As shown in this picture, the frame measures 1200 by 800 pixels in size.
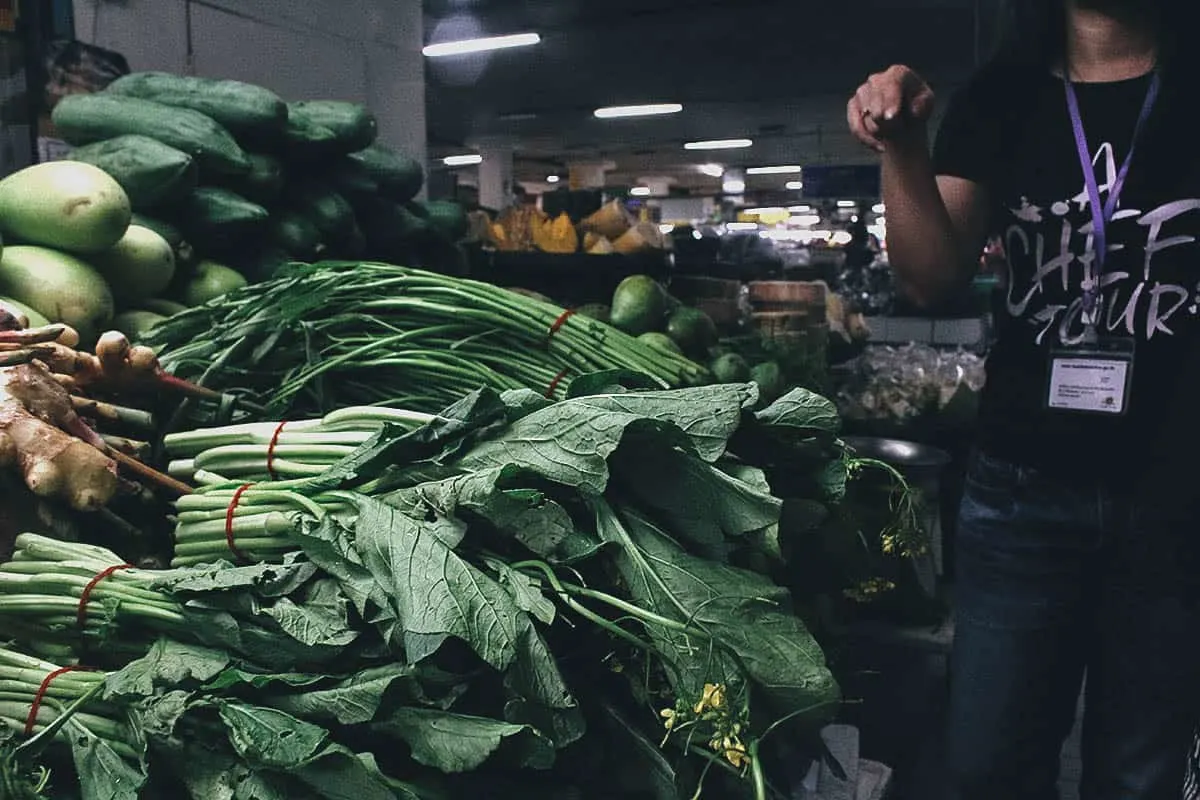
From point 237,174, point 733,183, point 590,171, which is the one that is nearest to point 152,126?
point 237,174

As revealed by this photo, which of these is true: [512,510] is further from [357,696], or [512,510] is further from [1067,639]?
[1067,639]

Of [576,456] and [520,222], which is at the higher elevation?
[520,222]

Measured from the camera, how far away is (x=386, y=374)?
1643mm

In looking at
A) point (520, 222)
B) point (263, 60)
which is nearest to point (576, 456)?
point (263, 60)

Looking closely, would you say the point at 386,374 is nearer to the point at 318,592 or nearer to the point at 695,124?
the point at 318,592

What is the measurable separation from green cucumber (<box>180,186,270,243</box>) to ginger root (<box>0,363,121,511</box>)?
0.92 m

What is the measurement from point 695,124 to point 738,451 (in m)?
13.7

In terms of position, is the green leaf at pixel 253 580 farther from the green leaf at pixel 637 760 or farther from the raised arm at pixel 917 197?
the raised arm at pixel 917 197

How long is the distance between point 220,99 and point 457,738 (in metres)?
1.88

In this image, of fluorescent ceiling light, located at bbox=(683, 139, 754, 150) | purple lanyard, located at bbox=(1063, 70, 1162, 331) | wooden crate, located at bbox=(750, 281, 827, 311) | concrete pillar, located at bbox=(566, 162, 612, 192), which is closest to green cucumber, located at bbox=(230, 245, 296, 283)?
purple lanyard, located at bbox=(1063, 70, 1162, 331)

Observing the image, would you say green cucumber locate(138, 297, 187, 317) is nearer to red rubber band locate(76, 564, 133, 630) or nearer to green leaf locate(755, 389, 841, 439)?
red rubber band locate(76, 564, 133, 630)

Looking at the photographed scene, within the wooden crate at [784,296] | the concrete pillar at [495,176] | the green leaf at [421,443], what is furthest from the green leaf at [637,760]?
the concrete pillar at [495,176]

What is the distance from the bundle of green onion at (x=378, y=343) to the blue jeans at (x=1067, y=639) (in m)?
0.65

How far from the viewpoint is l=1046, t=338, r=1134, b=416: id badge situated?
1.57 m
